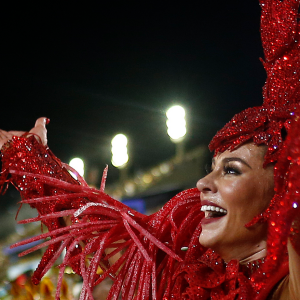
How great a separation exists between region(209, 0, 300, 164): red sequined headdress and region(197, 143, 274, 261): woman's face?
0.05m

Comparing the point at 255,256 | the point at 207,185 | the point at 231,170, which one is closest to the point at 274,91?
the point at 231,170

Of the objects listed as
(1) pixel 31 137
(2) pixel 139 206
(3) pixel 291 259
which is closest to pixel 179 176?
(2) pixel 139 206

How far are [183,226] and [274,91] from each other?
2.26ft

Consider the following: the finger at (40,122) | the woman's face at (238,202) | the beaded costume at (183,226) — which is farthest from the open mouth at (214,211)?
the finger at (40,122)

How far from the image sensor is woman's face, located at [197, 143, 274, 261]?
1246 mm

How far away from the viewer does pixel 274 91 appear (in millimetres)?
1366

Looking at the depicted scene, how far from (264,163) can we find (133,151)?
9060 millimetres

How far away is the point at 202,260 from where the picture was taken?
4.56 ft

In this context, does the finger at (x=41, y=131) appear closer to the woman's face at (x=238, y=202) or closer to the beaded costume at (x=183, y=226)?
the beaded costume at (x=183, y=226)

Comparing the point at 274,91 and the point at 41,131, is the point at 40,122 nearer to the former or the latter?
the point at 41,131

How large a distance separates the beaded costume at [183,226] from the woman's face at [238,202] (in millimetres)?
40

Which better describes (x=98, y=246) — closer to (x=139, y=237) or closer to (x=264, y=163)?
(x=139, y=237)

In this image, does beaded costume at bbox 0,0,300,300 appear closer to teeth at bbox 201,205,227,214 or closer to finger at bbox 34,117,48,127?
teeth at bbox 201,205,227,214

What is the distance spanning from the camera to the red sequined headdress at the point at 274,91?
1269 mm
